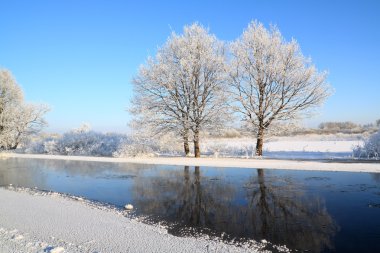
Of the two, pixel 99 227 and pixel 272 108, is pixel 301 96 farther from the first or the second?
pixel 99 227

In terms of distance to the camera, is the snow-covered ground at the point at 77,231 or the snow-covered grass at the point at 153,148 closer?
the snow-covered ground at the point at 77,231

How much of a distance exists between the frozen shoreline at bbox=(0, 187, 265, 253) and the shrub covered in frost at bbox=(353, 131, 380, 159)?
18.7 m

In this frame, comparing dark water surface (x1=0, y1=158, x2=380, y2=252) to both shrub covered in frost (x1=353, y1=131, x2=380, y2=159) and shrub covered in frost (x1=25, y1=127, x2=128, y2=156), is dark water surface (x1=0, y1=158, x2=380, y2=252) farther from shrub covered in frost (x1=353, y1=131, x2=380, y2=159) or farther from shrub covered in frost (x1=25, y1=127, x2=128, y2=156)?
shrub covered in frost (x1=25, y1=127, x2=128, y2=156)

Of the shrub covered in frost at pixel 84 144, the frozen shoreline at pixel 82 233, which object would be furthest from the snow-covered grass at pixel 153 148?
the frozen shoreline at pixel 82 233

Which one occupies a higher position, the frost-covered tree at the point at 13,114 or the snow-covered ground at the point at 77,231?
the frost-covered tree at the point at 13,114

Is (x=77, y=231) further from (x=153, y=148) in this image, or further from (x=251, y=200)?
(x=153, y=148)

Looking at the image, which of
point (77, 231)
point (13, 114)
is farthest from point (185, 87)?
point (13, 114)

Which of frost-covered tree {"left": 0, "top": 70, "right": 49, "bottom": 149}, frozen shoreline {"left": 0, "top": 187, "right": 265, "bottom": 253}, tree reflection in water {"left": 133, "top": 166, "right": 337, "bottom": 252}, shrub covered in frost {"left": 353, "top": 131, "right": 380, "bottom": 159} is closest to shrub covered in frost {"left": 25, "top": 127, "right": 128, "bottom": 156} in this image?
frost-covered tree {"left": 0, "top": 70, "right": 49, "bottom": 149}

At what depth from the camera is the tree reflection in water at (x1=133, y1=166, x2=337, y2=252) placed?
24.4 feet

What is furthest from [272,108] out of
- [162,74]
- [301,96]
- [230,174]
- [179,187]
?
[179,187]

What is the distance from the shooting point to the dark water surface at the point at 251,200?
7384mm

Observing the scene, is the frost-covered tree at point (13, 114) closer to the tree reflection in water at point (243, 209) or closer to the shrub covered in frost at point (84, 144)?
the shrub covered in frost at point (84, 144)

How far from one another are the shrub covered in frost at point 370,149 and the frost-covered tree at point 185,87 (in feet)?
31.0

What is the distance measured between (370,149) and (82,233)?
2076 cm
